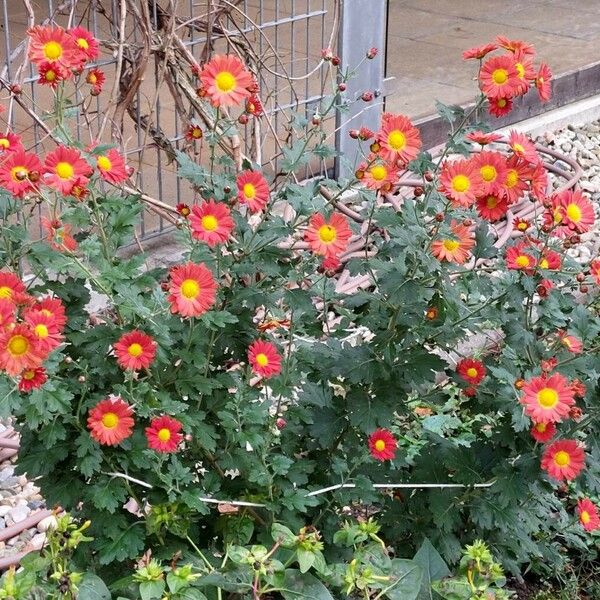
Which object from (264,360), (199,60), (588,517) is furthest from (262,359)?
(199,60)

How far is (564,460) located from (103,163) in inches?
38.3

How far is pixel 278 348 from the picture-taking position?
2109 millimetres

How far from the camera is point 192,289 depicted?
5.76 ft

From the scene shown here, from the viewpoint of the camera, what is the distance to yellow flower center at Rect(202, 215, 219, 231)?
70.6 inches

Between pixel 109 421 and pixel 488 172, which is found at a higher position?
pixel 488 172

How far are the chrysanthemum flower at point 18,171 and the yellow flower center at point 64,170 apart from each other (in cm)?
5

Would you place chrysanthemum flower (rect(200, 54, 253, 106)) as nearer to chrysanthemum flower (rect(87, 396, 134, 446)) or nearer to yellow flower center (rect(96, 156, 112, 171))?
yellow flower center (rect(96, 156, 112, 171))

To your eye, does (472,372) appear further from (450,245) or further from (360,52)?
(360,52)

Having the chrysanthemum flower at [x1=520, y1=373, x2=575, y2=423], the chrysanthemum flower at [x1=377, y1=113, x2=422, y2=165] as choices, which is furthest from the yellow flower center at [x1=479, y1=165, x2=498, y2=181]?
the chrysanthemum flower at [x1=520, y1=373, x2=575, y2=423]

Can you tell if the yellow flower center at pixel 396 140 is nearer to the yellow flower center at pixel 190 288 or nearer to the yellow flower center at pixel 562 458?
the yellow flower center at pixel 190 288

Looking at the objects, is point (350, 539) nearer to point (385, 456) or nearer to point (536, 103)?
point (385, 456)

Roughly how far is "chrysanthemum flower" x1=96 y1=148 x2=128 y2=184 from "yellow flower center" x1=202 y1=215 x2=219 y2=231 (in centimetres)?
20

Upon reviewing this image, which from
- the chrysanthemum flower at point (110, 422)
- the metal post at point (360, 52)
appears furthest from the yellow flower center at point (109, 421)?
the metal post at point (360, 52)

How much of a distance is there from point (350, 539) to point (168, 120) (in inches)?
166
